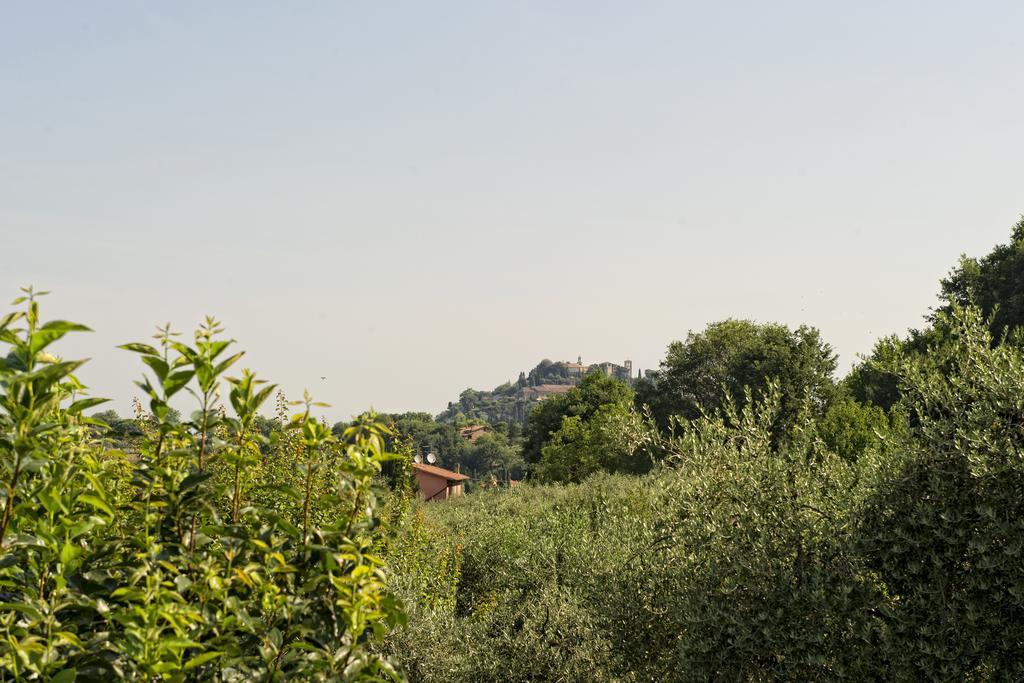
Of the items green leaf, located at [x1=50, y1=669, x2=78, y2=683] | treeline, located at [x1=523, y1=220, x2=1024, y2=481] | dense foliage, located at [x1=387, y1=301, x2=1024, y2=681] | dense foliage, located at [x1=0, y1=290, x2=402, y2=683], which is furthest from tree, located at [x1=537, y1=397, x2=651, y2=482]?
green leaf, located at [x1=50, y1=669, x2=78, y2=683]

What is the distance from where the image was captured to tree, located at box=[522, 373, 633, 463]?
5794cm

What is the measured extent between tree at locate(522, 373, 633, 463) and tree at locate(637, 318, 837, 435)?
2.32 metres

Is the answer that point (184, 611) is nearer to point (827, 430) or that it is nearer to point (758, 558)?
point (758, 558)

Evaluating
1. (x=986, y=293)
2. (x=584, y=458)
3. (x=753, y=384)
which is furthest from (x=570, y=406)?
(x=986, y=293)

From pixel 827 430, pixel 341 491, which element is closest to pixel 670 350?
pixel 827 430

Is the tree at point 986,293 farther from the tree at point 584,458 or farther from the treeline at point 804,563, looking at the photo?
the treeline at point 804,563

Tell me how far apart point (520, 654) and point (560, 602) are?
144cm

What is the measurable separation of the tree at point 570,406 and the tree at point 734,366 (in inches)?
91.3

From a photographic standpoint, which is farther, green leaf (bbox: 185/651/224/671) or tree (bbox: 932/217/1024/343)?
tree (bbox: 932/217/1024/343)

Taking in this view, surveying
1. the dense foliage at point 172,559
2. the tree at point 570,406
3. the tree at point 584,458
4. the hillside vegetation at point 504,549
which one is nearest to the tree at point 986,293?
the tree at point 584,458

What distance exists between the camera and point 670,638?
976 centimetres

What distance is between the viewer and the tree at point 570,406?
57938 mm

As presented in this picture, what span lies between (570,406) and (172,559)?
54.9 meters

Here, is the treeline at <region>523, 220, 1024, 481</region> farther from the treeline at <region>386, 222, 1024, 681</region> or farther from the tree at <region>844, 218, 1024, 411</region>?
the treeline at <region>386, 222, 1024, 681</region>
